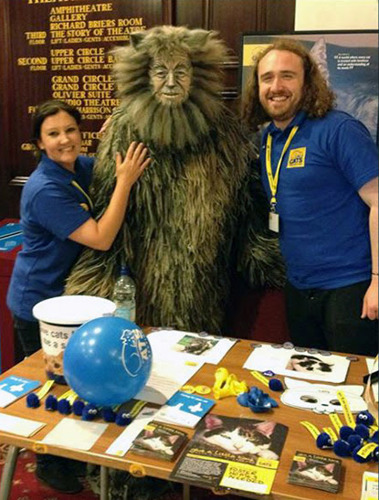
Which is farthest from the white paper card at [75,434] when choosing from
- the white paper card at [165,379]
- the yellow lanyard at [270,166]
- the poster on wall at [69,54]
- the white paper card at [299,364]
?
the poster on wall at [69,54]

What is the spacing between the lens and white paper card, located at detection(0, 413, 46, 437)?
4.27 feet

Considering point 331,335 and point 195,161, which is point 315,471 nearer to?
point 331,335

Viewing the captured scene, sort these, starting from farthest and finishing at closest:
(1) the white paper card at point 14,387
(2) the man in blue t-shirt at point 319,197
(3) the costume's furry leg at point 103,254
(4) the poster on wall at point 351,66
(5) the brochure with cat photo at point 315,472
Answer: (4) the poster on wall at point 351,66 < (3) the costume's furry leg at point 103,254 < (2) the man in blue t-shirt at point 319,197 < (1) the white paper card at point 14,387 < (5) the brochure with cat photo at point 315,472

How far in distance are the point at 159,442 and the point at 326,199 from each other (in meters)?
0.93

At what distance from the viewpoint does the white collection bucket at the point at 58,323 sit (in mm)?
1471

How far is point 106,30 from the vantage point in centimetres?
293

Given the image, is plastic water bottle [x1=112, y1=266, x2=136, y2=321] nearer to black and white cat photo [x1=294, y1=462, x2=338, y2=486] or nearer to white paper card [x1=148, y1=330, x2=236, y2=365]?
white paper card [x1=148, y1=330, x2=236, y2=365]

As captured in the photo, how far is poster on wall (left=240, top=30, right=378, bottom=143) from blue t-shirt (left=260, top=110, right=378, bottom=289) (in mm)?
712

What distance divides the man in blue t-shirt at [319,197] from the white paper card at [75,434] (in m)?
0.88

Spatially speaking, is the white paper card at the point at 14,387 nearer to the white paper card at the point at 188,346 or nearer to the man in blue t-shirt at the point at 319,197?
the white paper card at the point at 188,346

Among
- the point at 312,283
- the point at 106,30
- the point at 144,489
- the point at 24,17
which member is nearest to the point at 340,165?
the point at 312,283

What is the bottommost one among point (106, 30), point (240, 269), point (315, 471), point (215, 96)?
point (315, 471)

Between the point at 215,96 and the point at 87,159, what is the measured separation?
22.1 inches

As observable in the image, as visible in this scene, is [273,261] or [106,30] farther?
[106,30]
